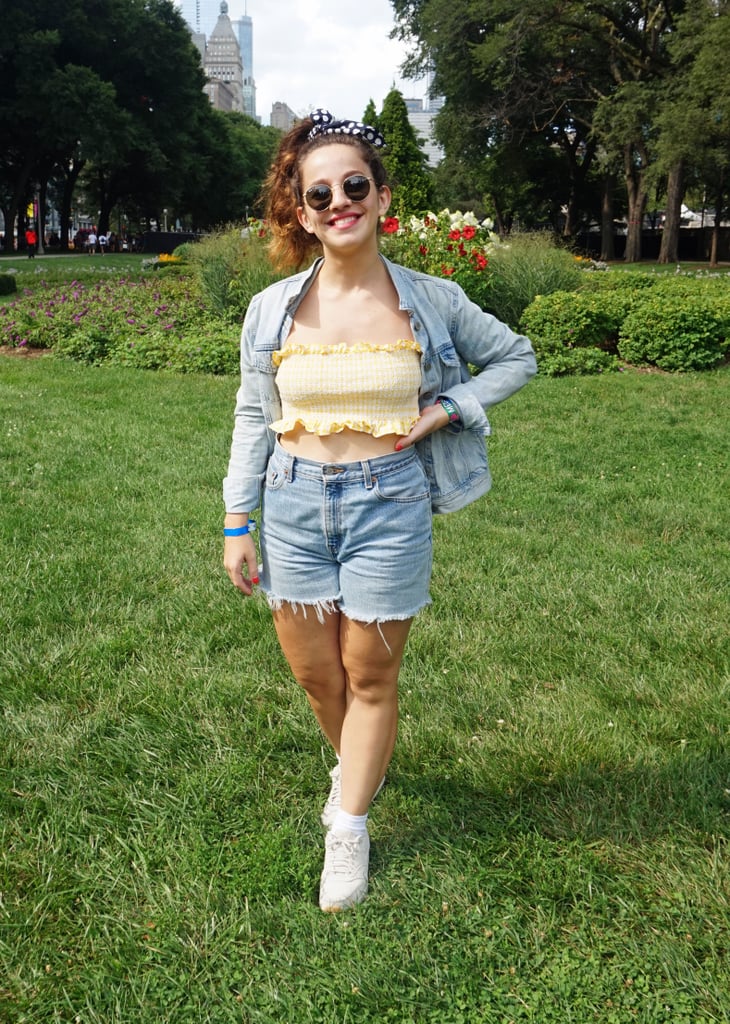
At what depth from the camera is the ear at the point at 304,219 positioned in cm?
218

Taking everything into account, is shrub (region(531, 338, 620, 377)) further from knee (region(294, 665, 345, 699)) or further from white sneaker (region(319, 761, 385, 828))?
knee (region(294, 665, 345, 699))

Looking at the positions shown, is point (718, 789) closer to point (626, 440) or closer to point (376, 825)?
point (376, 825)

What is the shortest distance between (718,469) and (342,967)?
4887mm

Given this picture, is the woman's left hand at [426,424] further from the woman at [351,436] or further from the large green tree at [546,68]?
the large green tree at [546,68]

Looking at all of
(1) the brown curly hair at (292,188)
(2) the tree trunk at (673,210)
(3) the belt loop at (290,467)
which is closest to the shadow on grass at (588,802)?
(3) the belt loop at (290,467)

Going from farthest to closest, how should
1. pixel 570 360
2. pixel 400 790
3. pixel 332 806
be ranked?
pixel 570 360
pixel 400 790
pixel 332 806

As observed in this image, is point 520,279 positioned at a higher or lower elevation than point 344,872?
higher

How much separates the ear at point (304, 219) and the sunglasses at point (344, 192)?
75mm

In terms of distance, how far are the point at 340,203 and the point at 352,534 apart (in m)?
0.80

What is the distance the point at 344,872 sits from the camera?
7.57ft

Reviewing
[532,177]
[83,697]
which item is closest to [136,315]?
[83,697]

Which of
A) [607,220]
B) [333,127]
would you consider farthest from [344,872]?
[607,220]

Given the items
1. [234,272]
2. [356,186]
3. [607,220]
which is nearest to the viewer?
[356,186]

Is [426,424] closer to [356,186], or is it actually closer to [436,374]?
[436,374]
